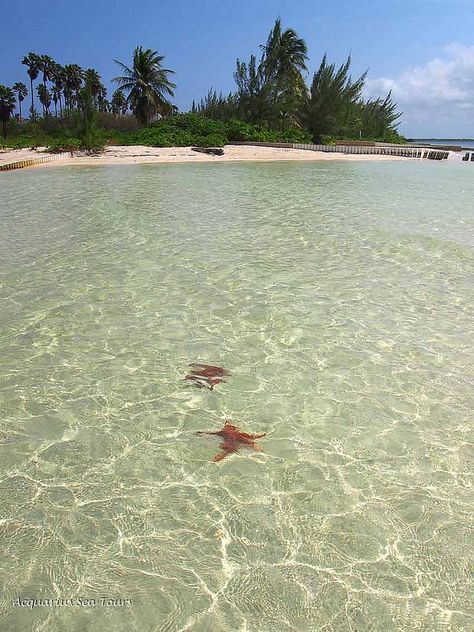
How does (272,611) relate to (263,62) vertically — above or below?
below

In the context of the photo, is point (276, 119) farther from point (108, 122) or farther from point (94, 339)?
point (94, 339)

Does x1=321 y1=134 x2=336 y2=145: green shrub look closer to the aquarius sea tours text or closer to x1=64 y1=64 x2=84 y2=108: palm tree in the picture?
x1=64 y1=64 x2=84 y2=108: palm tree

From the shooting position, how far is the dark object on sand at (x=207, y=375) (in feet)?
14.5

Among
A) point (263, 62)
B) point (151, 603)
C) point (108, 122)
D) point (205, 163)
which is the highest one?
point (263, 62)

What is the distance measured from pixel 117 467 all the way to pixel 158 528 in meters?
0.66

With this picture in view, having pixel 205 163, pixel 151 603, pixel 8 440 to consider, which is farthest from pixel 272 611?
pixel 205 163

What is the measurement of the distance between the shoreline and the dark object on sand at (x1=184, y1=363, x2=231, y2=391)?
81.0 ft

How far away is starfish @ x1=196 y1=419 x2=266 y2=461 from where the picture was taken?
140 inches

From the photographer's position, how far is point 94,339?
525cm

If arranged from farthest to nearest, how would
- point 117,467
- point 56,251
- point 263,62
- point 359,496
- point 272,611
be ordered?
1. point 263,62
2. point 56,251
3. point 117,467
4. point 359,496
5. point 272,611

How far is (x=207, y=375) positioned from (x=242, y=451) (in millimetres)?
1151

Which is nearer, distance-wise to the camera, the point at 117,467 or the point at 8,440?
the point at 117,467

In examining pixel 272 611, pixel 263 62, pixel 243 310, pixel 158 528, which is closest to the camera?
pixel 272 611

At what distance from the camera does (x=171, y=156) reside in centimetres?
3186
